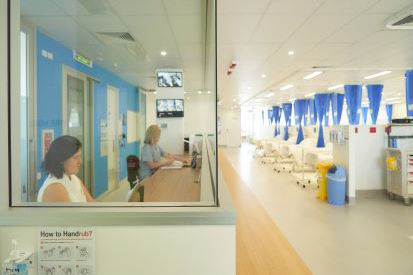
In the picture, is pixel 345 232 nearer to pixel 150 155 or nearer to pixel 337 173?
pixel 337 173

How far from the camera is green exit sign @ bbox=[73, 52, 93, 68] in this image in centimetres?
522

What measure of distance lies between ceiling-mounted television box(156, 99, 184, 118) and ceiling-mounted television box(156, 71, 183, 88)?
0.45 metres

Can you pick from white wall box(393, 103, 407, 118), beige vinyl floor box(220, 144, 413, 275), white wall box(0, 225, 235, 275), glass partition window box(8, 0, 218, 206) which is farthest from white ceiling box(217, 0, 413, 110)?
white wall box(393, 103, 407, 118)

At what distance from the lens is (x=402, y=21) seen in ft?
13.6

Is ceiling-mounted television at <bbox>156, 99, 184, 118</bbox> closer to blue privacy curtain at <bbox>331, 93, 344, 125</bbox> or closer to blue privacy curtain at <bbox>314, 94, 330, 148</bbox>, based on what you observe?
blue privacy curtain at <bbox>314, 94, 330, 148</bbox>

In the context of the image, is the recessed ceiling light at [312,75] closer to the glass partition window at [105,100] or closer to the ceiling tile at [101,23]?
the glass partition window at [105,100]

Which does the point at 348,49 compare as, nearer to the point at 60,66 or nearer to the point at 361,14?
the point at 361,14

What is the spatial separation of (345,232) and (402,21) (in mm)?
3452

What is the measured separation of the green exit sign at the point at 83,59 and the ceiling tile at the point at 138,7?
78.9 inches

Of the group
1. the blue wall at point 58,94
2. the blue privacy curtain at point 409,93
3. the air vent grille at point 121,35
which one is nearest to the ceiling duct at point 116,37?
the air vent grille at point 121,35

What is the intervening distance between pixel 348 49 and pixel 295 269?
5470mm

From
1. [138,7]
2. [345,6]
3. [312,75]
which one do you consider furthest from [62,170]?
[312,75]

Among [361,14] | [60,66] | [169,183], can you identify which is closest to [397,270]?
[169,183]

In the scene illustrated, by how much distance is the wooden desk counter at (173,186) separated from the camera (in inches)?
108
